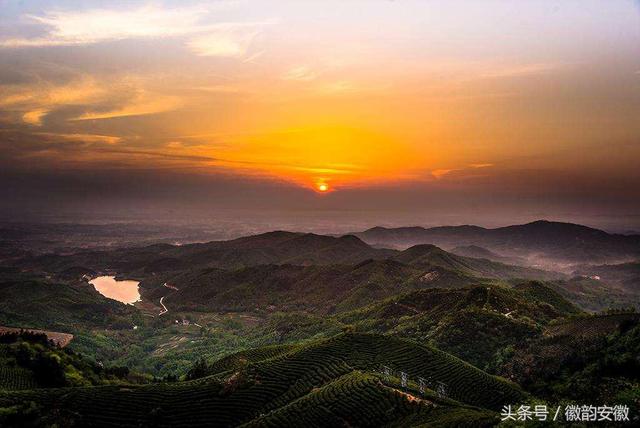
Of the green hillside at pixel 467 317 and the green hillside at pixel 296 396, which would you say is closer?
the green hillside at pixel 296 396

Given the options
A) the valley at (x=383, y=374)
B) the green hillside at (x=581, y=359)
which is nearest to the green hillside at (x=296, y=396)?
the valley at (x=383, y=374)

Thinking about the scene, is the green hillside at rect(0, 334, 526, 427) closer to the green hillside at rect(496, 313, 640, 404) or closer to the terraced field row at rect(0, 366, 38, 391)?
the green hillside at rect(496, 313, 640, 404)

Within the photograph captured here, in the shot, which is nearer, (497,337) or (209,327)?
(497,337)

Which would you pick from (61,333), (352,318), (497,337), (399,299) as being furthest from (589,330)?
(61,333)

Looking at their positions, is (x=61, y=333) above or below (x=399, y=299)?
below

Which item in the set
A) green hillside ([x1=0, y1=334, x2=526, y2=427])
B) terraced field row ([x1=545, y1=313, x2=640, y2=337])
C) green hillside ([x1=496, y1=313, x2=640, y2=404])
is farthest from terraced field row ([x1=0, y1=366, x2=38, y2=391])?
terraced field row ([x1=545, y1=313, x2=640, y2=337])

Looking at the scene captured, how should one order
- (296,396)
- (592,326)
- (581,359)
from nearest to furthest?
(296,396) < (581,359) < (592,326)

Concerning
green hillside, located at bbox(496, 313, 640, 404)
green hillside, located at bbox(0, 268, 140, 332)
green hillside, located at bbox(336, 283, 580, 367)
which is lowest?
green hillside, located at bbox(0, 268, 140, 332)

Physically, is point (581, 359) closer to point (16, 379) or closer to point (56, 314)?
point (16, 379)

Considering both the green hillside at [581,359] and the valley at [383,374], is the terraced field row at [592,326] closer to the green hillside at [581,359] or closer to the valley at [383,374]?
the green hillside at [581,359]

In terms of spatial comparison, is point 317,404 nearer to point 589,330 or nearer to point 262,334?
point 589,330

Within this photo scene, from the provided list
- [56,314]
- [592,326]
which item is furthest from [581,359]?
[56,314]
